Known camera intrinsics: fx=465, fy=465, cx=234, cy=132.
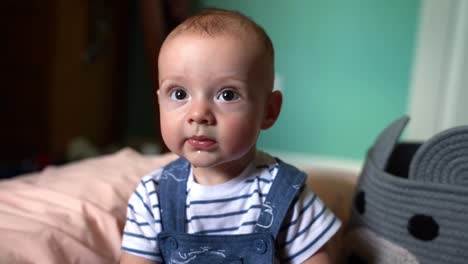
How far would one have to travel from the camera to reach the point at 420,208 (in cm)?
66

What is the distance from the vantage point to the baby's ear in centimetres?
64

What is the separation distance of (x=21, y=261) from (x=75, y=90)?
1402 mm

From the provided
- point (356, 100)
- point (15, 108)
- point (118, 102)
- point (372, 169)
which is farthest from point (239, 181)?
point (118, 102)

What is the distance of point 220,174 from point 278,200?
0.09 m

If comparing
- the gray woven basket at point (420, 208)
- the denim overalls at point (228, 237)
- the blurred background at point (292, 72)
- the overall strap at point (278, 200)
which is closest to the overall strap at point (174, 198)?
the denim overalls at point (228, 237)

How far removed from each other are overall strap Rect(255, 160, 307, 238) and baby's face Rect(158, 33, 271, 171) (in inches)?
3.4

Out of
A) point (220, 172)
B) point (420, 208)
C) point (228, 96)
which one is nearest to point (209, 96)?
point (228, 96)

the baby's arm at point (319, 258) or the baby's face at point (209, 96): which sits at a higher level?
the baby's face at point (209, 96)

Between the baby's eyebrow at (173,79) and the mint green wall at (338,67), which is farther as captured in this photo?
the mint green wall at (338,67)

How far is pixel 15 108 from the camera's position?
175cm

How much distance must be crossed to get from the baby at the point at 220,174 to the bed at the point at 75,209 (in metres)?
0.07

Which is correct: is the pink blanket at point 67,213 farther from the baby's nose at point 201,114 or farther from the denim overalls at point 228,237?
the baby's nose at point 201,114

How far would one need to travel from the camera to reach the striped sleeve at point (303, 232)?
24.9 inches

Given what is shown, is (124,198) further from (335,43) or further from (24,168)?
(335,43)
